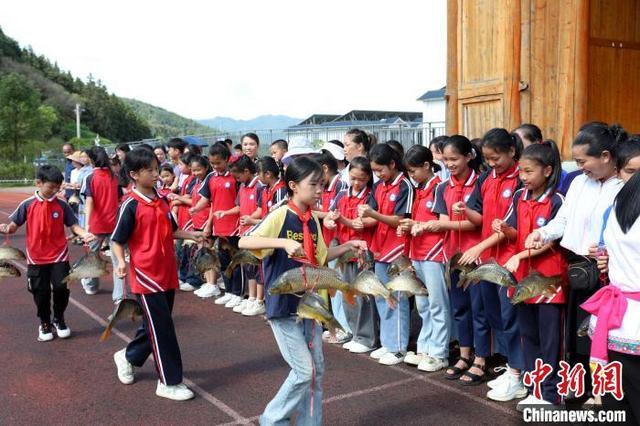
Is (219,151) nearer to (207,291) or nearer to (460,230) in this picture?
(207,291)

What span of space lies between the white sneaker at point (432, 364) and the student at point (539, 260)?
118 centimetres

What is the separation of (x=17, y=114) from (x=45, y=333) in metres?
52.1

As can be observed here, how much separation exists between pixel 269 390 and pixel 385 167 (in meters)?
2.57

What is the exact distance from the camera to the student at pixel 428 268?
19.7ft

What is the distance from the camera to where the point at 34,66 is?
99.2m

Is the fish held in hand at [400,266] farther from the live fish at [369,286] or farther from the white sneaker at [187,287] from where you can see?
the white sneaker at [187,287]

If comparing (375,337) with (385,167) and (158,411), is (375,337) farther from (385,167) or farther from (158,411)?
(158,411)

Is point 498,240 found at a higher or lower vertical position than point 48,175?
lower

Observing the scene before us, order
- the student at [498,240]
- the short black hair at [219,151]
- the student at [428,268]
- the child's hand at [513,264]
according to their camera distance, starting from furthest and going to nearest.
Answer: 1. the short black hair at [219,151]
2. the student at [428,268]
3. the student at [498,240]
4. the child's hand at [513,264]

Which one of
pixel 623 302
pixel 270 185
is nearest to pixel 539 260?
pixel 623 302

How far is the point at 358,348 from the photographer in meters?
6.83

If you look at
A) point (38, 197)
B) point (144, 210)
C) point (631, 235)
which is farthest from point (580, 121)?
point (38, 197)

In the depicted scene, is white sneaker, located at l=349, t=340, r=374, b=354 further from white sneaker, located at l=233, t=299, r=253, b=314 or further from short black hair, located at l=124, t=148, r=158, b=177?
short black hair, located at l=124, t=148, r=158, b=177

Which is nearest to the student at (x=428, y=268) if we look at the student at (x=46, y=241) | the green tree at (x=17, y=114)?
the student at (x=46, y=241)
